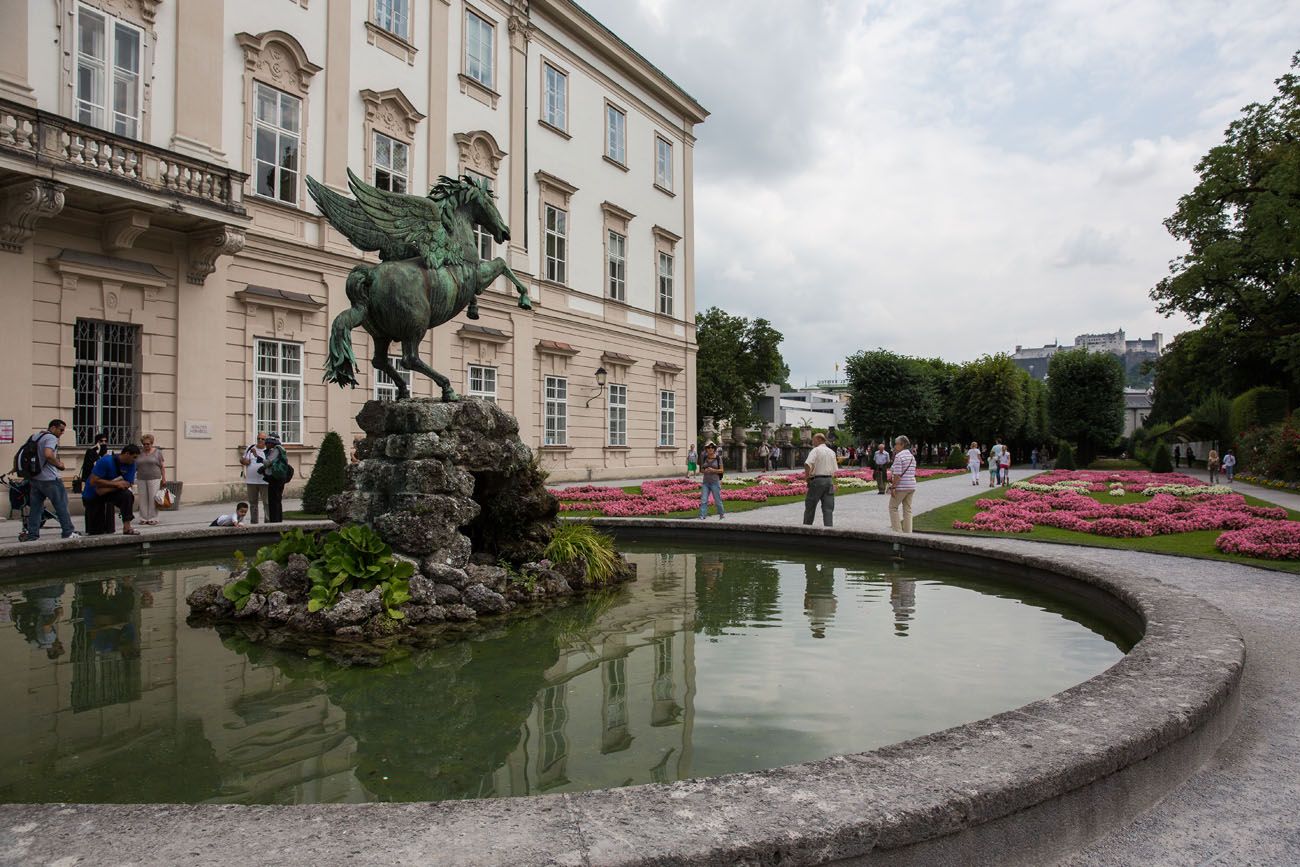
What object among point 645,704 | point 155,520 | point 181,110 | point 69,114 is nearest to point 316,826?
point 645,704

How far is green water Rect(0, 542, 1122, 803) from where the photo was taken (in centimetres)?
396

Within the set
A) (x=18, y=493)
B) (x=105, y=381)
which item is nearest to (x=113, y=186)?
(x=105, y=381)

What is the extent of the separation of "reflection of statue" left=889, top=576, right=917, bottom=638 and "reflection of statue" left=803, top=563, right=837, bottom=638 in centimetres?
58

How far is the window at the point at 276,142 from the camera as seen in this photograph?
19.7m

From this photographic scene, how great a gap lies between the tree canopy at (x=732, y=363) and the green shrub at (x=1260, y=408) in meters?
27.7

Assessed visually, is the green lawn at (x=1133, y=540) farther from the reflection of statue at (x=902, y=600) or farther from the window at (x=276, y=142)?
the window at (x=276, y=142)

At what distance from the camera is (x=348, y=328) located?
8.29m

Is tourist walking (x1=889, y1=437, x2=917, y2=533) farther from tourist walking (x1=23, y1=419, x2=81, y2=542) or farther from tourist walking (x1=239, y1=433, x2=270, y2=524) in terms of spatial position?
tourist walking (x1=23, y1=419, x2=81, y2=542)

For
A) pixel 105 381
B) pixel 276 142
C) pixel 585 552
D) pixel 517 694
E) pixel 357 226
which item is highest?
pixel 276 142

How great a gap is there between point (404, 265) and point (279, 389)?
1306 cm

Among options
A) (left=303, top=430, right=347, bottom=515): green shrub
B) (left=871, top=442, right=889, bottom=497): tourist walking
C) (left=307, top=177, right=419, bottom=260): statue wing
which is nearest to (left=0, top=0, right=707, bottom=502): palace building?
(left=303, top=430, right=347, bottom=515): green shrub

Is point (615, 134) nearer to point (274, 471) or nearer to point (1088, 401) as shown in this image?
point (274, 471)

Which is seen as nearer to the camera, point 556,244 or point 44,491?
point 44,491

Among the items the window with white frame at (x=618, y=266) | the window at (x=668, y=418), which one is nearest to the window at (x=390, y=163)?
the window with white frame at (x=618, y=266)
